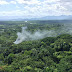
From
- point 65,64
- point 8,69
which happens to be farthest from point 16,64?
point 65,64

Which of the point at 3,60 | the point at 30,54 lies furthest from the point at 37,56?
the point at 3,60

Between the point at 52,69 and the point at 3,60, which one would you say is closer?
the point at 52,69

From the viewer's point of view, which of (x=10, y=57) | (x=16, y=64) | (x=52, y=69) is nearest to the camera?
(x=52, y=69)

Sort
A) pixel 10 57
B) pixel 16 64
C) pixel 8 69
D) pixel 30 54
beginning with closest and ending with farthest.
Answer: pixel 8 69 → pixel 16 64 → pixel 10 57 → pixel 30 54

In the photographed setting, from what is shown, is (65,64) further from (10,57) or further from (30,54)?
(10,57)

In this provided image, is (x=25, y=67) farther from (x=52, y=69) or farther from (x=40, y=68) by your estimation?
(x=52, y=69)

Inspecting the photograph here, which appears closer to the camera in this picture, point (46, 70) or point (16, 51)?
point (46, 70)

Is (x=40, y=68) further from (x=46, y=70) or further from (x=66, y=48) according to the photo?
(x=66, y=48)

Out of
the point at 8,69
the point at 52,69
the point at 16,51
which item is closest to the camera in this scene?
the point at 52,69

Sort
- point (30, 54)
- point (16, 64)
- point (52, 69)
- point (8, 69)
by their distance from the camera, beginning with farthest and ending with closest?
point (30, 54) < point (16, 64) < point (8, 69) < point (52, 69)
